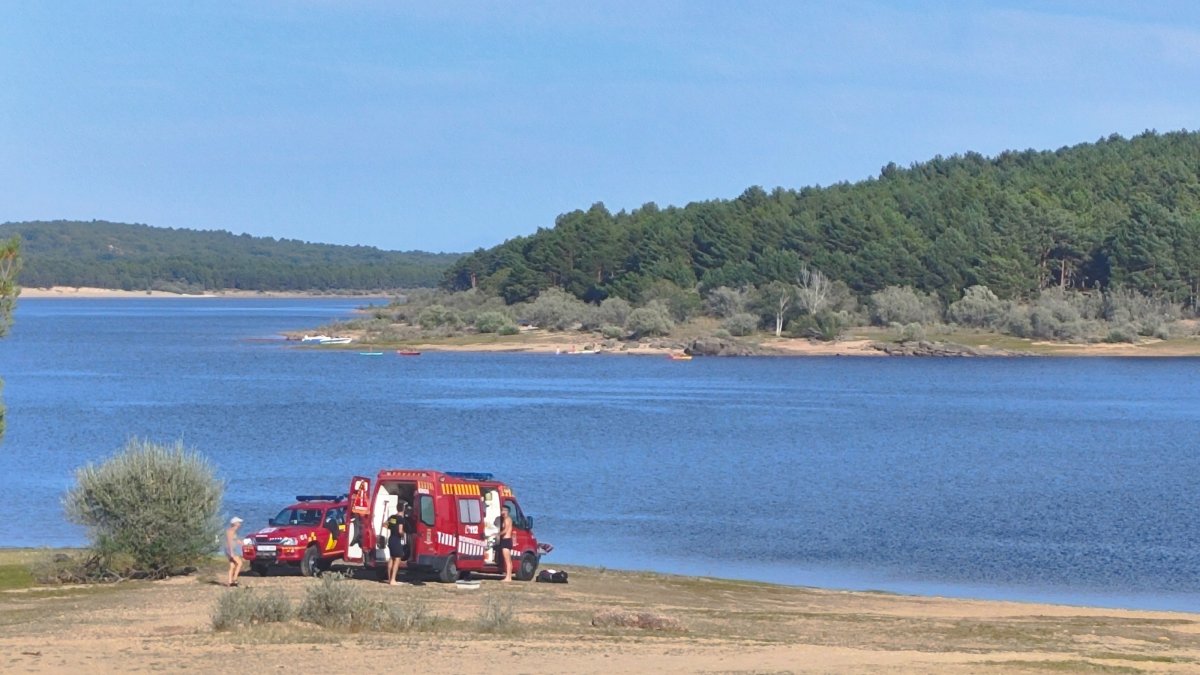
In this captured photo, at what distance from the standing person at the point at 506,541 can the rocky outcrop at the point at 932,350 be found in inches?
4077

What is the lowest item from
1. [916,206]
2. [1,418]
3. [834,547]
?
[834,547]

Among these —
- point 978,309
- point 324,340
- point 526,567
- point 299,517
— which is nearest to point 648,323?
point 978,309

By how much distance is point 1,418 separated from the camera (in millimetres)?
25016

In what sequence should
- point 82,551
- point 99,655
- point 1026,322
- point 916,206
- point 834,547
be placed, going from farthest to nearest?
point 916,206 → point 1026,322 → point 834,547 → point 82,551 → point 99,655

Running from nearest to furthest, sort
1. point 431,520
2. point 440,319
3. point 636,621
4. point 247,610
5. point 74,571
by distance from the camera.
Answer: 1. point 247,610
2. point 636,621
3. point 431,520
4. point 74,571
5. point 440,319

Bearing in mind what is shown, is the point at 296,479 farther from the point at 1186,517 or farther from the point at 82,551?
Result: the point at 1186,517

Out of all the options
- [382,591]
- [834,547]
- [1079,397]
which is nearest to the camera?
[382,591]

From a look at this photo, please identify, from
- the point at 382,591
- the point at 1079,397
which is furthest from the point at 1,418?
the point at 1079,397

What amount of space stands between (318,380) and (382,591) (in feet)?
258

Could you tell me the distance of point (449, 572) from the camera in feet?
83.7

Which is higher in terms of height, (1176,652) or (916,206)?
(916,206)

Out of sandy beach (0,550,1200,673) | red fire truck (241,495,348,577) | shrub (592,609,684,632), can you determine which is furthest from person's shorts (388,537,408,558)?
shrub (592,609,684,632)

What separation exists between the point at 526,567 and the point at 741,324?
110m

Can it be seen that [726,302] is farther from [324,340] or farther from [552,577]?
[552,577]
